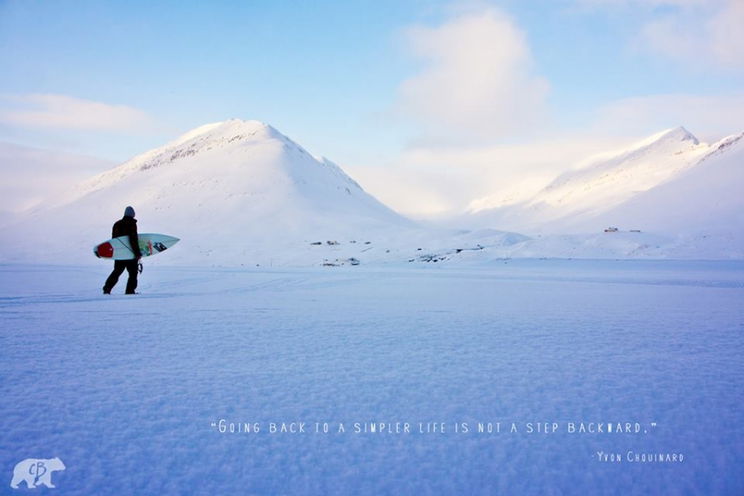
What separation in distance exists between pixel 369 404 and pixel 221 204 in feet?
202

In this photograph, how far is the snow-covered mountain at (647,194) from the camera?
168 feet

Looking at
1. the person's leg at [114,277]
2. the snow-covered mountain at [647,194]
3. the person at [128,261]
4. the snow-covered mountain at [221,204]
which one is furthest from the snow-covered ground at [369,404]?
the snow-covered mountain at [647,194]

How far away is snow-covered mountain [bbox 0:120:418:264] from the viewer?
5038 centimetres

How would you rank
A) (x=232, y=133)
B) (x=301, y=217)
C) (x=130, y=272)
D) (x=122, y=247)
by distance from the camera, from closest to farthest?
(x=122, y=247), (x=130, y=272), (x=301, y=217), (x=232, y=133)

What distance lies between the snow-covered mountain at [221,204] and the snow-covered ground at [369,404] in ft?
122

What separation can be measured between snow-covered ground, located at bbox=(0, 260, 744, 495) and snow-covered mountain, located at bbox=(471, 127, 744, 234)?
38703 mm

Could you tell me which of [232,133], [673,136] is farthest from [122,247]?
[673,136]

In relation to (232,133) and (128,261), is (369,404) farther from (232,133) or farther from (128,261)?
(232,133)

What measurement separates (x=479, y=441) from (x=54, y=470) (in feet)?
6.96

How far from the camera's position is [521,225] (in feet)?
302

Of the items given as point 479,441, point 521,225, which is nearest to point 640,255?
point 479,441

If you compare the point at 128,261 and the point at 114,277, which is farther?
the point at 128,261

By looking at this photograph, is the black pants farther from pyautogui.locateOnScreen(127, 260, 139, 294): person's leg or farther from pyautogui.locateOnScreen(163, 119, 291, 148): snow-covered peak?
pyautogui.locateOnScreen(163, 119, 291, 148): snow-covered peak

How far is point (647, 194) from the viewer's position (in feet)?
213
